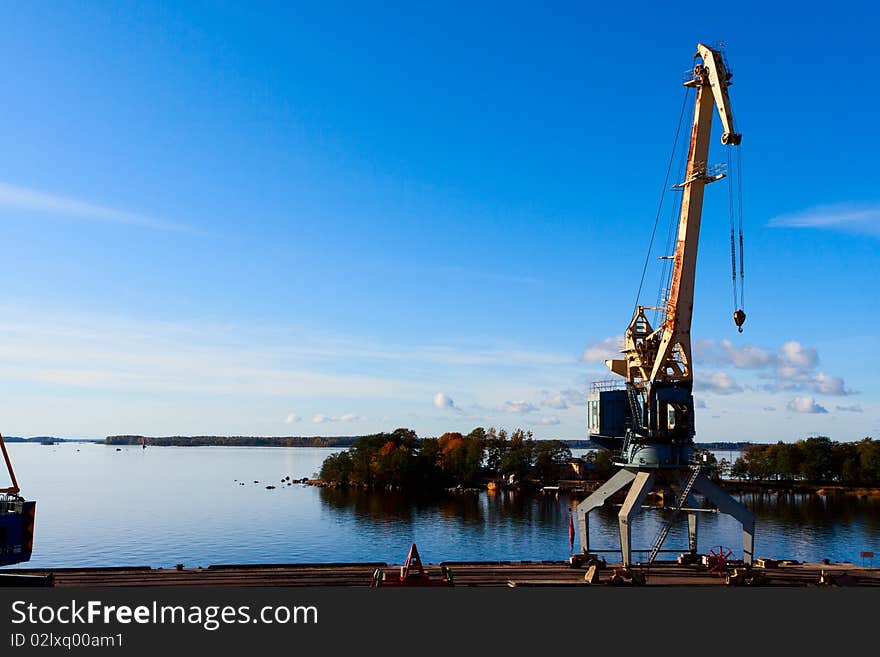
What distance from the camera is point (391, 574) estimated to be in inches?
1332

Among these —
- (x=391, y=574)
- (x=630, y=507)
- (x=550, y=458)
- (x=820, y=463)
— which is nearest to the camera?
(x=391, y=574)

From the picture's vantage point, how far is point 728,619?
24.4 m

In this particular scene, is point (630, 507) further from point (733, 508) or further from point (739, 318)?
point (739, 318)

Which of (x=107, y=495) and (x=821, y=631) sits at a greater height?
(x=821, y=631)

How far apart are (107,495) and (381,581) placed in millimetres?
128100

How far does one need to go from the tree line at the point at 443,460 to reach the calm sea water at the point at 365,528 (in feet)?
31.5

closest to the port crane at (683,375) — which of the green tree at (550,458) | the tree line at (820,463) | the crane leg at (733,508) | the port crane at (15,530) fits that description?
the crane leg at (733,508)

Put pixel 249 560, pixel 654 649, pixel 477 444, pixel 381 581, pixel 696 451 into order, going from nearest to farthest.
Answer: pixel 654 649
pixel 381 581
pixel 696 451
pixel 249 560
pixel 477 444

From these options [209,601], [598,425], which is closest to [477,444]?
[598,425]

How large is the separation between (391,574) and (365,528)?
6466 centimetres

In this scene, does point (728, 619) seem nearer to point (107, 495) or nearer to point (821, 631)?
point (821, 631)

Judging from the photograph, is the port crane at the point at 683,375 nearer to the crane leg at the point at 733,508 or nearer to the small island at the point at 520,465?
the crane leg at the point at 733,508

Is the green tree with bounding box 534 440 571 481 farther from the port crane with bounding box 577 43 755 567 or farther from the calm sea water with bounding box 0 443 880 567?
the port crane with bounding box 577 43 755 567

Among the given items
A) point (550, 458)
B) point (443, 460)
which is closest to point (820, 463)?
point (550, 458)
